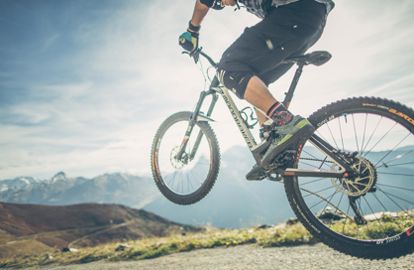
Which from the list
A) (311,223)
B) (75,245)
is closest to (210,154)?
(311,223)

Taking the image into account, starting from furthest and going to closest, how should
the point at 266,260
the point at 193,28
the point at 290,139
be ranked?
the point at 266,260 < the point at 193,28 < the point at 290,139

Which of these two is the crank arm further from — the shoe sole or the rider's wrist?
the rider's wrist

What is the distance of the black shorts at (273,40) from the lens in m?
3.85

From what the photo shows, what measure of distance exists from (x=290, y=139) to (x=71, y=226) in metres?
108

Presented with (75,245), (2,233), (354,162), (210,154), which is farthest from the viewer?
(2,233)

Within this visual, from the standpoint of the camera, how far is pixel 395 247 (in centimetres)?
322

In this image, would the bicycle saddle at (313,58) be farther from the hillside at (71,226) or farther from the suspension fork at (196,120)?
the hillside at (71,226)

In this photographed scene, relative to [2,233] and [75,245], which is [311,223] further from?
[2,233]

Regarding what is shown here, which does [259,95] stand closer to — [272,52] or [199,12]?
[272,52]

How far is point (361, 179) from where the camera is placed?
3.54 metres

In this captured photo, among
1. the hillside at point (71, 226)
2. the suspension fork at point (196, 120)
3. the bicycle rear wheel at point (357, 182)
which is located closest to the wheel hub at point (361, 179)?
the bicycle rear wheel at point (357, 182)

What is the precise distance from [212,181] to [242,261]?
145 cm

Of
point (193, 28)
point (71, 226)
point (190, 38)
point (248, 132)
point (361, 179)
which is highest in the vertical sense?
point (193, 28)

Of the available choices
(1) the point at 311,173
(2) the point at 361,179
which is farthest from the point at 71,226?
(2) the point at 361,179
